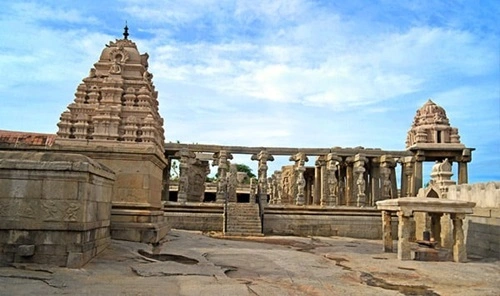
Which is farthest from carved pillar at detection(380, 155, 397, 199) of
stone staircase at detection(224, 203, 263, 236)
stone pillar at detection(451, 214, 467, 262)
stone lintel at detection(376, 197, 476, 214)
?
stone lintel at detection(376, 197, 476, 214)

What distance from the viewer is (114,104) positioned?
40.5 ft

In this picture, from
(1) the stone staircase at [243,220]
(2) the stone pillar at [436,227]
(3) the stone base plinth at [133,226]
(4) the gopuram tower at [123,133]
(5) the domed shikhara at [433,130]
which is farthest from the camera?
(5) the domed shikhara at [433,130]

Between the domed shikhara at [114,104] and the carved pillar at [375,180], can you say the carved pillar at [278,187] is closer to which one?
the carved pillar at [375,180]

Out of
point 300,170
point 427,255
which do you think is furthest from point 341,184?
point 427,255

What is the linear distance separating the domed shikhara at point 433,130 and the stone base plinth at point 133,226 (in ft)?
62.8

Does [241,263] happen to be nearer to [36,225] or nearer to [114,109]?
[36,225]

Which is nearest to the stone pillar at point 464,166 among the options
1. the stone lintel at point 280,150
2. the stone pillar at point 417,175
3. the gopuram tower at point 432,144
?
the gopuram tower at point 432,144

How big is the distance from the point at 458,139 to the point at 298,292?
23.2 m

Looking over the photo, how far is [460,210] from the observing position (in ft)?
37.1

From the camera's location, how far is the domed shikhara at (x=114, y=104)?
11945 millimetres

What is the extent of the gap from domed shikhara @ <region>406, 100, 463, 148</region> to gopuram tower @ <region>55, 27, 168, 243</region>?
58.8 feet

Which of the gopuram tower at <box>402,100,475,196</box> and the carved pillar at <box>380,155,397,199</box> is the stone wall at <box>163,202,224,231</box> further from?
the gopuram tower at <box>402,100,475,196</box>

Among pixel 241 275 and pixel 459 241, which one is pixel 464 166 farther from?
pixel 241 275

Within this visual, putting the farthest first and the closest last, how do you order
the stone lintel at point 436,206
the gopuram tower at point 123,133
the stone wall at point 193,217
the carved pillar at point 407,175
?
the carved pillar at point 407,175
the stone wall at point 193,217
the stone lintel at point 436,206
the gopuram tower at point 123,133
